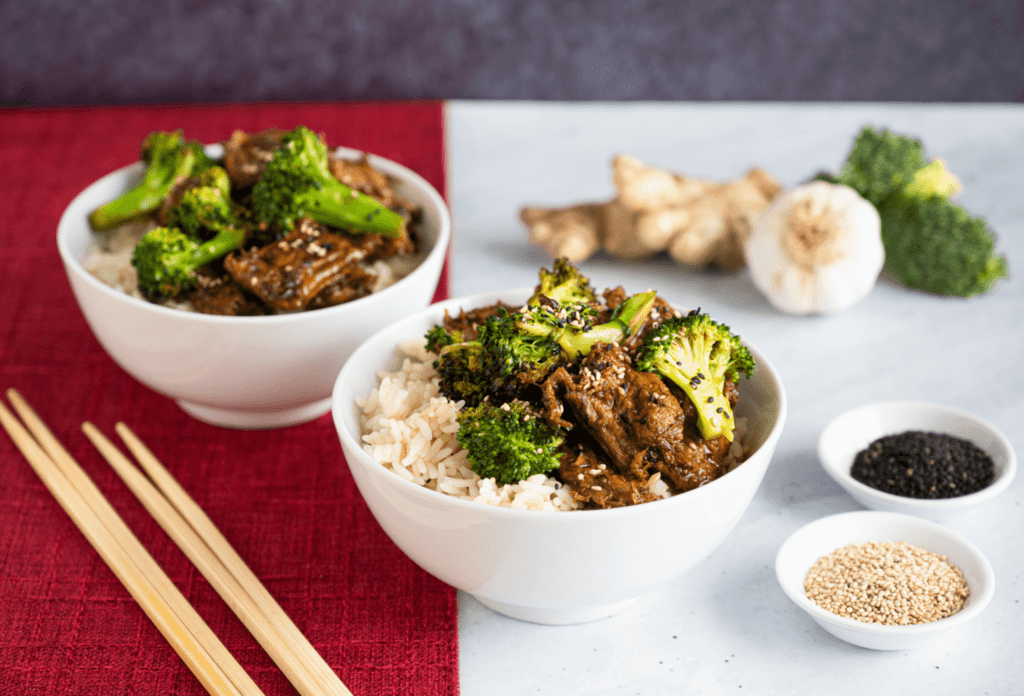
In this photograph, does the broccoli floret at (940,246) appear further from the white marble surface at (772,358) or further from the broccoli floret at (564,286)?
the broccoli floret at (564,286)

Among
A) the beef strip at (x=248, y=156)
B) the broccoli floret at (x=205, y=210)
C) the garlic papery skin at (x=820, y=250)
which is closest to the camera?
the broccoli floret at (x=205, y=210)

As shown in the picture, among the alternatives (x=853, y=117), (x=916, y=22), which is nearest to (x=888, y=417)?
(x=853, y=117)

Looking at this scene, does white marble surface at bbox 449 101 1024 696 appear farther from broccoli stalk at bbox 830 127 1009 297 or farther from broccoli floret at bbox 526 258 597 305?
broccoli floret at bbox 526 258 597 305

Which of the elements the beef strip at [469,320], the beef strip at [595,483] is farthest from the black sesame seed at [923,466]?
the beef strip at [469,320]

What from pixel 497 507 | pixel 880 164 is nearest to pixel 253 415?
pixel 497 507

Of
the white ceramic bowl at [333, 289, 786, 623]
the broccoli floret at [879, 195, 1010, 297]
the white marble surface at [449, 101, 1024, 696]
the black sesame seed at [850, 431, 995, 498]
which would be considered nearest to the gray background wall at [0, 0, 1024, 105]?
the white marble surface at [449, 101, 1024, 696]

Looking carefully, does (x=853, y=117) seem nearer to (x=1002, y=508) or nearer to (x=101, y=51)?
(x=1002, y=508)

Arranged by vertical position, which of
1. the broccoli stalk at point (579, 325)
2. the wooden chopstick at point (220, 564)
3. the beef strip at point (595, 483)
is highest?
the broccoli stalk at point (579, 325)
